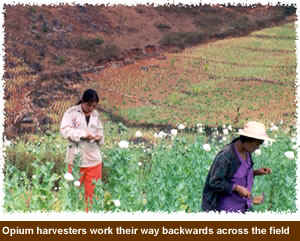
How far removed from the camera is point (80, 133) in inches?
191

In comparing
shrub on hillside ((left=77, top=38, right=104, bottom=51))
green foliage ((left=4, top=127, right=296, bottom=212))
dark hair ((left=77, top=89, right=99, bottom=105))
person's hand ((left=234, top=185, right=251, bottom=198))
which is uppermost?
shrub on hillside ((left=77, top=38, right=104, bottom=51))

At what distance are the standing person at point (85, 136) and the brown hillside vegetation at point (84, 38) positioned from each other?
14.3ft

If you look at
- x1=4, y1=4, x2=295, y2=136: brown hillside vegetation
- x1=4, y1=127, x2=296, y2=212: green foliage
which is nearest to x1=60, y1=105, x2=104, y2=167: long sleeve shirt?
x1=4, y1=127, x2=296, y2=212: green foliage

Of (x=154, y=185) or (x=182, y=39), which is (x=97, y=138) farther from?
(x=182, y=39)

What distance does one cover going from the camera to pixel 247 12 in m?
11.3

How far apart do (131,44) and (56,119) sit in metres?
2.41

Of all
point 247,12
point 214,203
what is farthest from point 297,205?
point 247,12

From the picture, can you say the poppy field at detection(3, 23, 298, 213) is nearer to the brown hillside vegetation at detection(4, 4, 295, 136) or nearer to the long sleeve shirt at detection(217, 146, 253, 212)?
the brown hillside vegetation at detection(4, 4, 295, 136)

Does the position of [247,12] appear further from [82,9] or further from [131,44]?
[82,9]

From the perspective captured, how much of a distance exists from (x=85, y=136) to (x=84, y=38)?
5936mm

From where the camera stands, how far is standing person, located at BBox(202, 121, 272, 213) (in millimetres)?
3793

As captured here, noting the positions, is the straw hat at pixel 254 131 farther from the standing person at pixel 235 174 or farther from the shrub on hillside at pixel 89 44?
the shrub on hillside at pixel 89 44

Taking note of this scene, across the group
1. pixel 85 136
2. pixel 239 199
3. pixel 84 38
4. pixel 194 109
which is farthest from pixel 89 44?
pixel 239 199

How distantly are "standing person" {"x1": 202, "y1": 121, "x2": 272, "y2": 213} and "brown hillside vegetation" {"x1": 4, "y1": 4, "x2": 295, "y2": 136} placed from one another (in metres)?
5.73
